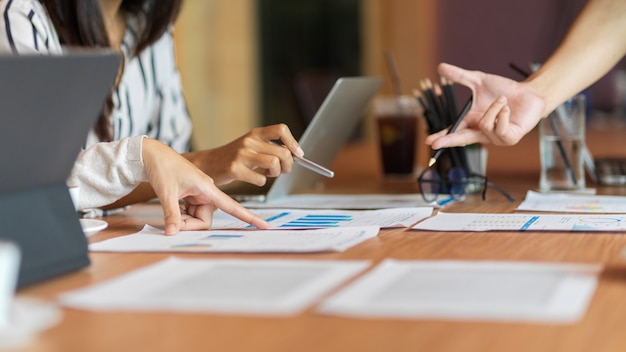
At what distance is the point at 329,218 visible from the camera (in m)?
1.35

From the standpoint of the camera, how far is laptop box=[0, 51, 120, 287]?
0.80m

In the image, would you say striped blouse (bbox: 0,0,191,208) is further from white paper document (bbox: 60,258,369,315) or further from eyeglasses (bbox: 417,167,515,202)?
eyeglasses (bbox: 417,167,515,202)

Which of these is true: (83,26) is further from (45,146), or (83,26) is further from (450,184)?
(45,146)

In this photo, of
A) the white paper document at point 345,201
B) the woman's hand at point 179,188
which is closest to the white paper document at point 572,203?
the white paper document at point 345,201

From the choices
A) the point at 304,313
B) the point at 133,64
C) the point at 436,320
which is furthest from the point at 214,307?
the point at 133,64

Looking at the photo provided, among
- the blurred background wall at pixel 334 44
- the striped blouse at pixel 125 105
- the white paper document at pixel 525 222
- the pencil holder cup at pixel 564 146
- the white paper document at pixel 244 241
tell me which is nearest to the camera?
the white paper document at pixel 244 241

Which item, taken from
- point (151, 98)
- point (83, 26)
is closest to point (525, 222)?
point (83, 26)

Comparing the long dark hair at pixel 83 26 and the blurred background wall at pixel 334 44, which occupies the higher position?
the long dark hair at pixel 83 26

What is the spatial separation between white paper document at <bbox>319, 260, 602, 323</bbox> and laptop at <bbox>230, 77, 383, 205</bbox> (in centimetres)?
75

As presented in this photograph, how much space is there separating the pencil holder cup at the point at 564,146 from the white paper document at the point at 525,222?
40 centimetres

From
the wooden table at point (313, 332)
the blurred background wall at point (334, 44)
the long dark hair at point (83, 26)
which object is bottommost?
the blurred background wall at point (334, 44)

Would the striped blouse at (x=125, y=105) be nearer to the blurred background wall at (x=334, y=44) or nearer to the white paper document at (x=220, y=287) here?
the white paper document at (x=220, y=287)

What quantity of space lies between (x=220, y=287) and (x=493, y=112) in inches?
31.4

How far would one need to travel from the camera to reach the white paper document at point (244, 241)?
3.40ft
